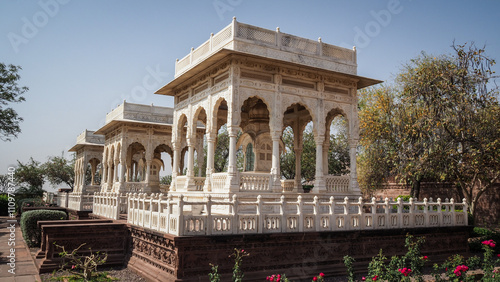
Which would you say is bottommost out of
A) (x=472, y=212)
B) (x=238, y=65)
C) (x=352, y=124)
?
(x=472, y=212)

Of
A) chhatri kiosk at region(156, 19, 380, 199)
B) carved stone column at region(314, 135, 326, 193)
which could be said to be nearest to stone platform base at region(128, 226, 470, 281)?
chhatri kiosk at region(156, 19, 380, 199)

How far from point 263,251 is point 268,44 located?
22.3 ft

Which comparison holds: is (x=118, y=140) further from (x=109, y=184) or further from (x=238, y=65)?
(x=238, y=65)

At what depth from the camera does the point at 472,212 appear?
62.9ft

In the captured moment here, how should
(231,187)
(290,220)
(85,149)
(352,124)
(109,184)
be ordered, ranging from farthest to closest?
(85,149) → (109,184) → (352,124) → (231,187) → (290,220)

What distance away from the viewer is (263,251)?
34.3 ft

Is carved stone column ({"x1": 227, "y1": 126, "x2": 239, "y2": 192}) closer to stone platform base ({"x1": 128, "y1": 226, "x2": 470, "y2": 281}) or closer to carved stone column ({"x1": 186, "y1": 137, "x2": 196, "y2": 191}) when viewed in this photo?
stone platform base ({"x1": 128, "y1": 226, "x2": 470, "y2": 281})

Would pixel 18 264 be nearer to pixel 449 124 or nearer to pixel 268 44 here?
pixel 268 44

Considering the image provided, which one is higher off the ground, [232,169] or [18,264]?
[232,169]

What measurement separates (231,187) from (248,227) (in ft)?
Answer: 8.05

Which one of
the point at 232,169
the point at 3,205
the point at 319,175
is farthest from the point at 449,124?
the point at 3,205

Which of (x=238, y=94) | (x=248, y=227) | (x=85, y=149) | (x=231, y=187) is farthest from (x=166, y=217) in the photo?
(x=85, y=149)

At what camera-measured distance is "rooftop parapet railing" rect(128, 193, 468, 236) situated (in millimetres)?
9844

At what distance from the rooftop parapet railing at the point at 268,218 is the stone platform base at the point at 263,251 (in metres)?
0.20
